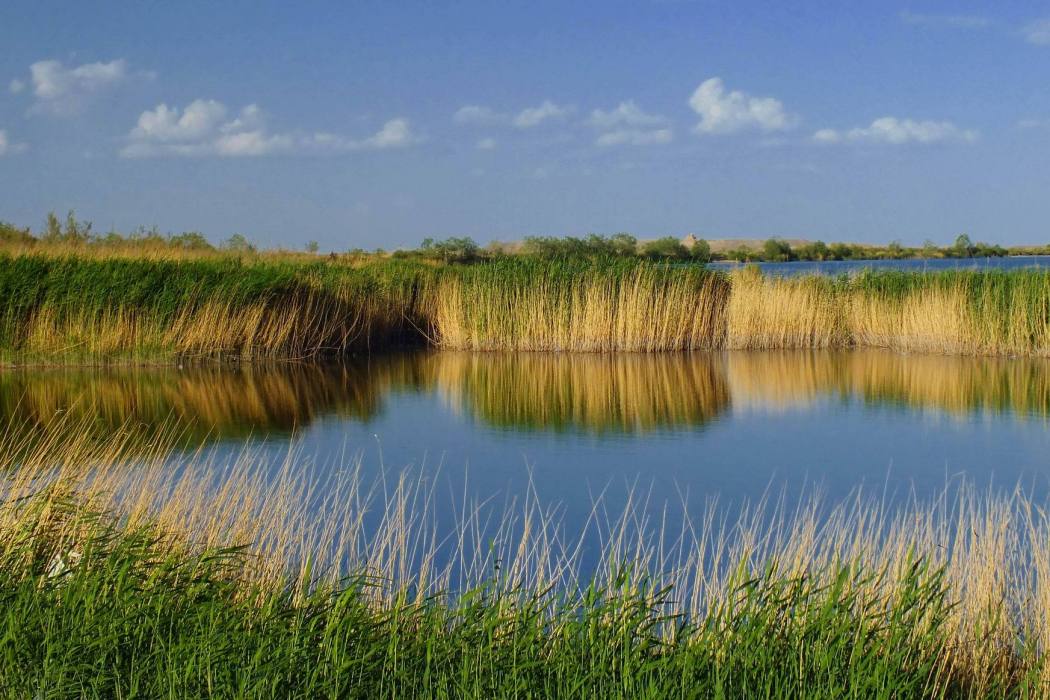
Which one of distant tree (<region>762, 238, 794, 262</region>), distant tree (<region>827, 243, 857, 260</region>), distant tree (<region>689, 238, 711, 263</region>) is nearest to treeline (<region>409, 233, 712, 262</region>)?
distant tree (<region>689, 238, 711, 263</region>)

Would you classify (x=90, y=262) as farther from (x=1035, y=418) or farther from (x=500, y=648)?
(x=500, y=648)

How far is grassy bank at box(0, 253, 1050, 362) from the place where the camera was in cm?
1644

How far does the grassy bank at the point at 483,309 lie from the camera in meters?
16.4

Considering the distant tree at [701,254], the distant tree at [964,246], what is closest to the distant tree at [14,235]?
the distant tree at [701,254]

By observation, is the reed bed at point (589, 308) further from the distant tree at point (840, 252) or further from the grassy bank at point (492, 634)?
the distant tree at point (840, 252)

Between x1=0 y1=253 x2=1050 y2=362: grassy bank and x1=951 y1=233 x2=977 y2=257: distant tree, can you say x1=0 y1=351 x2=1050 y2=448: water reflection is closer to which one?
x1=0 y1=253 x2=1050 y2=362: grassy bank

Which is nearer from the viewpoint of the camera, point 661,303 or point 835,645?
point 835,645

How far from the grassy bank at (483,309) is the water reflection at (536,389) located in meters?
0.54

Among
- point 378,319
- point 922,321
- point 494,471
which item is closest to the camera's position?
point 494,471

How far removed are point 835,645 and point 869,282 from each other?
624 inches

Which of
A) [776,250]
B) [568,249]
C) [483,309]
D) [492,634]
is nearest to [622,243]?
[568,249]

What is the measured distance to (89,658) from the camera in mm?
4168

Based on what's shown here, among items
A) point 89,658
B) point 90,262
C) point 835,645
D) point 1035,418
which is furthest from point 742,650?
point 90,262

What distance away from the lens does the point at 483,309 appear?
1956 centimetres
